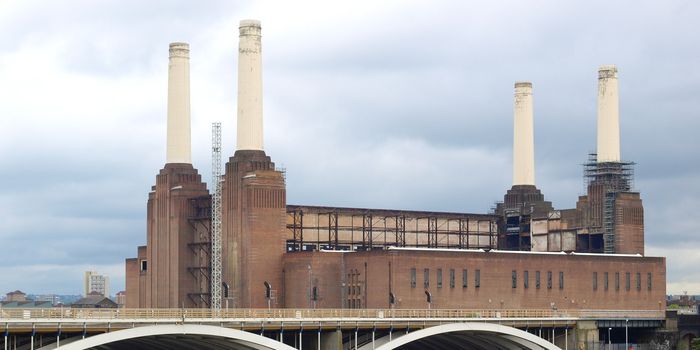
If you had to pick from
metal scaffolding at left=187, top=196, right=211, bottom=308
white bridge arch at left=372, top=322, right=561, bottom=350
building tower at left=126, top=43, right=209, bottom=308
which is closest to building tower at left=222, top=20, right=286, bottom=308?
metal scaffolding at left=187, top=196, right=211, bottom=308

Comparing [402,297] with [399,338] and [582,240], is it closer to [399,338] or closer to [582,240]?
[399,338]

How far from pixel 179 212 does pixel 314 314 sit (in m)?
39.0

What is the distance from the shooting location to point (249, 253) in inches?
5950

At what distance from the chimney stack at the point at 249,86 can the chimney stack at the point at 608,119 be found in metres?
42.9

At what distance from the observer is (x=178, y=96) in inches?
6393

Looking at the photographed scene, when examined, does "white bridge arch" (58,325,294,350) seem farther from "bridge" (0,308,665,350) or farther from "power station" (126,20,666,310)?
"power station" (126,20,666,310)

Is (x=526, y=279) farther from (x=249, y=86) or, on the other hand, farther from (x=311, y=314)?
(x=249, y=86)

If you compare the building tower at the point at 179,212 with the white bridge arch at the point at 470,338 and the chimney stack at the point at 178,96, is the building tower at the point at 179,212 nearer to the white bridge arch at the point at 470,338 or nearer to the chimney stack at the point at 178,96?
the chimney stack at the point at 178,96

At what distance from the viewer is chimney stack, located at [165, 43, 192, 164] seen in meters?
162

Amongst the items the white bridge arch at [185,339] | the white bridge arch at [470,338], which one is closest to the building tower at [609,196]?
the white bridge arch at [470,338]

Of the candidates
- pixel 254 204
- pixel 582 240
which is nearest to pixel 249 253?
pixel 254 204

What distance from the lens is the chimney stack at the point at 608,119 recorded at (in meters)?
171

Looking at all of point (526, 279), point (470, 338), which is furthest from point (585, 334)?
point (526, 279)

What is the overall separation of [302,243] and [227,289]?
38.4 ft
